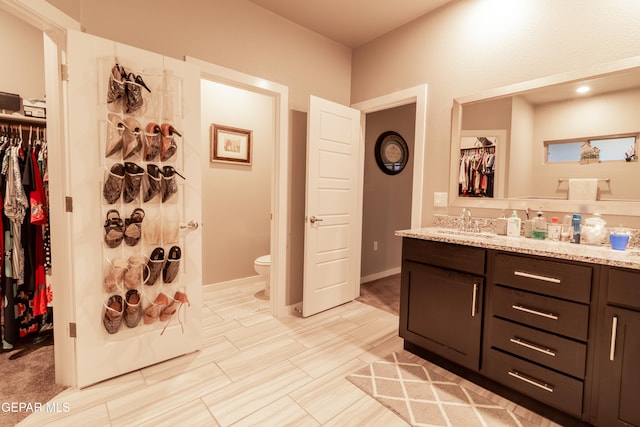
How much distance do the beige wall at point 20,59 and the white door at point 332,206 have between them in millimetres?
2271

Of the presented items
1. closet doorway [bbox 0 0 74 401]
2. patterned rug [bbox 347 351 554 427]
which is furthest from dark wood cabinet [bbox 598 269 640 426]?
closet doorway [bbox 0 0 74 401]

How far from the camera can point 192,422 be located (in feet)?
5.00

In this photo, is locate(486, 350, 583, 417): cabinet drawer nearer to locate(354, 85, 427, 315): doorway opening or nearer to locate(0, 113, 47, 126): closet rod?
locate(354, 85, 427, 315): doorway opening

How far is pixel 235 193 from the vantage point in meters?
3.65

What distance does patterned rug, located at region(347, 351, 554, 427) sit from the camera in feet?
5.15

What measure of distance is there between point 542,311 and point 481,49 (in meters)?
1.89

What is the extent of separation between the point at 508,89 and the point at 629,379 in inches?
70.6

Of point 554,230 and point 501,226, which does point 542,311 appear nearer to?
point 554,230

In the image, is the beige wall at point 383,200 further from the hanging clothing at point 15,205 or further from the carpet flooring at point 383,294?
the hanging clothing at point 15,205

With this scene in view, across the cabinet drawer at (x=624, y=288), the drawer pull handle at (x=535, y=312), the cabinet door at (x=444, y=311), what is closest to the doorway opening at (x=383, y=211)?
the cabinet door at (x=444, y=311)

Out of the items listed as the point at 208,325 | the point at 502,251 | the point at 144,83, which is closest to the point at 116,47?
the point at 144,83

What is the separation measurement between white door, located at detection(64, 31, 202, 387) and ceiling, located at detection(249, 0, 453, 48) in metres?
1.13

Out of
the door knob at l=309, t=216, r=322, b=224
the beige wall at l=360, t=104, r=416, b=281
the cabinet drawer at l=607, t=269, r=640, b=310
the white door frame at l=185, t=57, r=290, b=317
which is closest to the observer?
the cabinet drawer at l=607, t=269, r=640, b=310

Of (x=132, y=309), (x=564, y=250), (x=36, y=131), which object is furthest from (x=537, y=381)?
(x=36, y=131)
